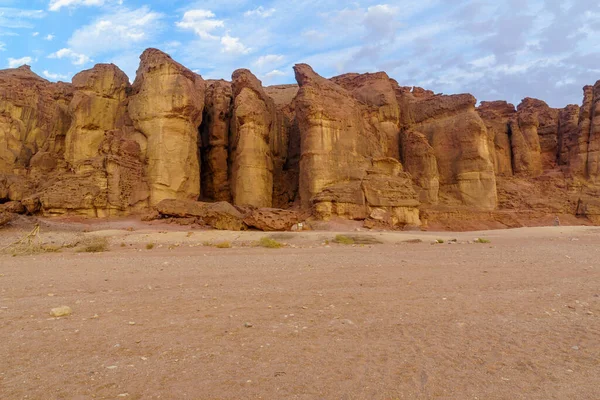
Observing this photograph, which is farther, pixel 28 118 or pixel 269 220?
pixel 28 118

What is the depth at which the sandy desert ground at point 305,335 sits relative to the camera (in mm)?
2695

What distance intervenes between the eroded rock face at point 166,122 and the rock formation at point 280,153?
78mm

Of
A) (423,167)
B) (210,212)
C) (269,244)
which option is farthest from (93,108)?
(423,167)

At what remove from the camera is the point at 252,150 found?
93.3 ft

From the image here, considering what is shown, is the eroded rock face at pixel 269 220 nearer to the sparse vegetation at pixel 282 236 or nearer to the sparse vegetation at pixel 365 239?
the sparse vegetation at pixel 282 236

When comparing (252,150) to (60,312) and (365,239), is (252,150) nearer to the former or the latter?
(365,239)

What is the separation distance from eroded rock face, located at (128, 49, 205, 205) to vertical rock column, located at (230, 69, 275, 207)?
3344 millimetres

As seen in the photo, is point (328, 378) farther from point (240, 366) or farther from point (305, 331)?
point (305, 331)

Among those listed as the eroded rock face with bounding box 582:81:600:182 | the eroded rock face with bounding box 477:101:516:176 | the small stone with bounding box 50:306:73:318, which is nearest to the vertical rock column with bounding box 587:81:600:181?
the eroded rock face with bounding box 582:81:600:182

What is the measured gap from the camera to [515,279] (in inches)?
268

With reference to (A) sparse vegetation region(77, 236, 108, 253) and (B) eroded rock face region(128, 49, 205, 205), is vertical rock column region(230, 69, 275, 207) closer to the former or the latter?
(B) eroded rock face region(128, 49, 205, 205)

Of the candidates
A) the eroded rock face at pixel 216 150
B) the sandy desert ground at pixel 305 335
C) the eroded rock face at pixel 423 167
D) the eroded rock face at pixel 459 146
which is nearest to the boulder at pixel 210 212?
the eroded rock face at pixel 216 150

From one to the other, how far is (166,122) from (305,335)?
25.7 meters

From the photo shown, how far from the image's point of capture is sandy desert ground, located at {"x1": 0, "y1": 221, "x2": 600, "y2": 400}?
2695mm
